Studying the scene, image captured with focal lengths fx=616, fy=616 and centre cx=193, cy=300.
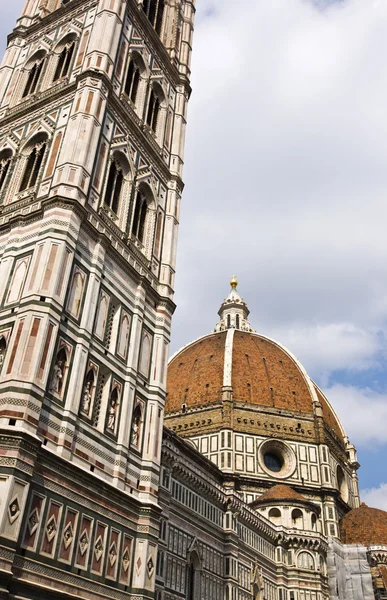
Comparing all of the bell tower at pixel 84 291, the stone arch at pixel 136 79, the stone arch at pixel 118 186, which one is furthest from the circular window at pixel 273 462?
the stone arch at pixel 118 186

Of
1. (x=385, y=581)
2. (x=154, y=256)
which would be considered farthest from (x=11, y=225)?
(x=385, y=581)

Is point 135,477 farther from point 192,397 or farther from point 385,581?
point 192,397

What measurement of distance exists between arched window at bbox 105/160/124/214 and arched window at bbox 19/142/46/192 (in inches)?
84.3

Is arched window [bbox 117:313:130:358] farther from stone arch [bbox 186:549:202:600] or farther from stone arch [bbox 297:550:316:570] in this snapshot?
stone arch [bbox 297:550:316:570]

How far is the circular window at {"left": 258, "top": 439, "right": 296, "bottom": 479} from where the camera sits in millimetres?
54438

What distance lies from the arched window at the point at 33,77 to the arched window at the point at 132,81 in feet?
10.4

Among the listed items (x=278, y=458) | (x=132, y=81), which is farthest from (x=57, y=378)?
(x=278, y=458)

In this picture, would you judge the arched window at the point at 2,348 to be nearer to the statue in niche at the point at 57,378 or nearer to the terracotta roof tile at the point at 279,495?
the statue in niche at the point at 57,378

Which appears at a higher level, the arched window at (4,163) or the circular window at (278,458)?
the circular window at (278,458)

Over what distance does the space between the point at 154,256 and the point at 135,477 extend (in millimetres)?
7489

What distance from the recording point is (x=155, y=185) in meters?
21.8

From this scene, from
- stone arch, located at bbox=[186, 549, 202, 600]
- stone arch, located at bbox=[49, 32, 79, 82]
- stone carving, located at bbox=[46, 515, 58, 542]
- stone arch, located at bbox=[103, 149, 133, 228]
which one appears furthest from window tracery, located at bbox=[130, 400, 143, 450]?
stone arch, located at bbox=[186, 549, 202, 600]

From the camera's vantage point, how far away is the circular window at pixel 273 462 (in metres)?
55.2

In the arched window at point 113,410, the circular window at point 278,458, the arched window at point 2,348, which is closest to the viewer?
the arched window at point 2,348
